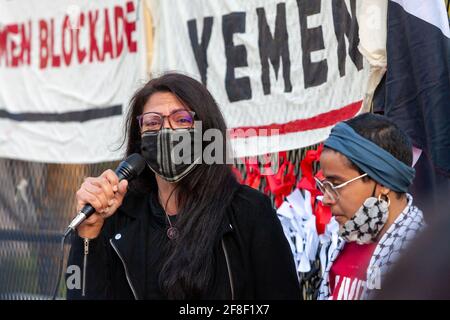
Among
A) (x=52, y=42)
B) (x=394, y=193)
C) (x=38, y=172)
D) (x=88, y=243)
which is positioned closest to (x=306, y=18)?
(x=394, y=193)

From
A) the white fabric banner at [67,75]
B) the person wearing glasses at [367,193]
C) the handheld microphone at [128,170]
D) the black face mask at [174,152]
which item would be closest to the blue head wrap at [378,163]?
the person wearing glasses at [367,193]

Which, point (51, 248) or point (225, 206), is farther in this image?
point (51, 248)

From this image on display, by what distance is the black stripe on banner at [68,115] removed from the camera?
19.7 ft

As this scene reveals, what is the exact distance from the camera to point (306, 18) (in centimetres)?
461

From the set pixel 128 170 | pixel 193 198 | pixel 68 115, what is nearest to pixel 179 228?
pixel 193 198

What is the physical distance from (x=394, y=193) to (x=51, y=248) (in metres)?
3.88

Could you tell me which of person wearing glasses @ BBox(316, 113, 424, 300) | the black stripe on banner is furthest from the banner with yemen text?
person wearing glasses @ BBox(316, 113, 424, 300)

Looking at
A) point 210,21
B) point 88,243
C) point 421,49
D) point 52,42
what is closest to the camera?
point 88,243

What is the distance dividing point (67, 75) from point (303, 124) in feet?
7.68

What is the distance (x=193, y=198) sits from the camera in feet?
10.6

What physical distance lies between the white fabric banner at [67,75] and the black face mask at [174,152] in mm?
2416

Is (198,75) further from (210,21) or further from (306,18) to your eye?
(306,18)

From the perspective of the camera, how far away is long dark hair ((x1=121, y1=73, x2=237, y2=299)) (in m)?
3.01

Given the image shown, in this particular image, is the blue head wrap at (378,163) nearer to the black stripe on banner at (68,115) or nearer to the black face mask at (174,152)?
the black face mask at (174,152)
